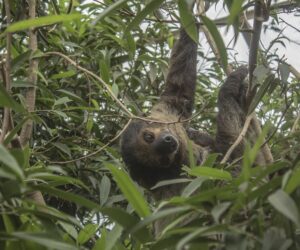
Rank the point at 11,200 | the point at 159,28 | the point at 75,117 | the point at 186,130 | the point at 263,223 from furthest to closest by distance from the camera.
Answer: the point at 159,28
the point at 186,130
the point at 75,117
the point at 11,200
the point at 263,223

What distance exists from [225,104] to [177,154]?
0.49 meters

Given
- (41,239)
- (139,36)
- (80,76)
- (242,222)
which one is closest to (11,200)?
(41,239)

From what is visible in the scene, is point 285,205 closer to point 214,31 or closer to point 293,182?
point 293,182

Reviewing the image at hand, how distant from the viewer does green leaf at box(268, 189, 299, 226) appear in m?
1.25

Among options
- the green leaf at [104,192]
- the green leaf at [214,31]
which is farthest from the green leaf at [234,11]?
the green leaf at [104,192]

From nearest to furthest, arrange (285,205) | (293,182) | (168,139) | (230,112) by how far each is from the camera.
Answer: (285,205) → (293,182) → (168,139) → (230,112)

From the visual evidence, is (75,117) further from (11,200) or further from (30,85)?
(11,200)

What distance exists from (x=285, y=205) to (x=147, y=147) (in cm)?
300

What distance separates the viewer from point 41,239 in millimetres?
1478

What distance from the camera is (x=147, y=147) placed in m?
4.28

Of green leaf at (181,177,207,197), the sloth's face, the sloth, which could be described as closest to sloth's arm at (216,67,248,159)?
the sloth

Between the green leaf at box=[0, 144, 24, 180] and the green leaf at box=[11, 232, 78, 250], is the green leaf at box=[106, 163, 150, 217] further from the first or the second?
the green leaf at box=[0, 144, 24, 180]

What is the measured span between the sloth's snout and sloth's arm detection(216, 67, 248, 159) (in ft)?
1.12

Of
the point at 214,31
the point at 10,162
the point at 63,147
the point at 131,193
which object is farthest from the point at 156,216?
the point at 63,147
